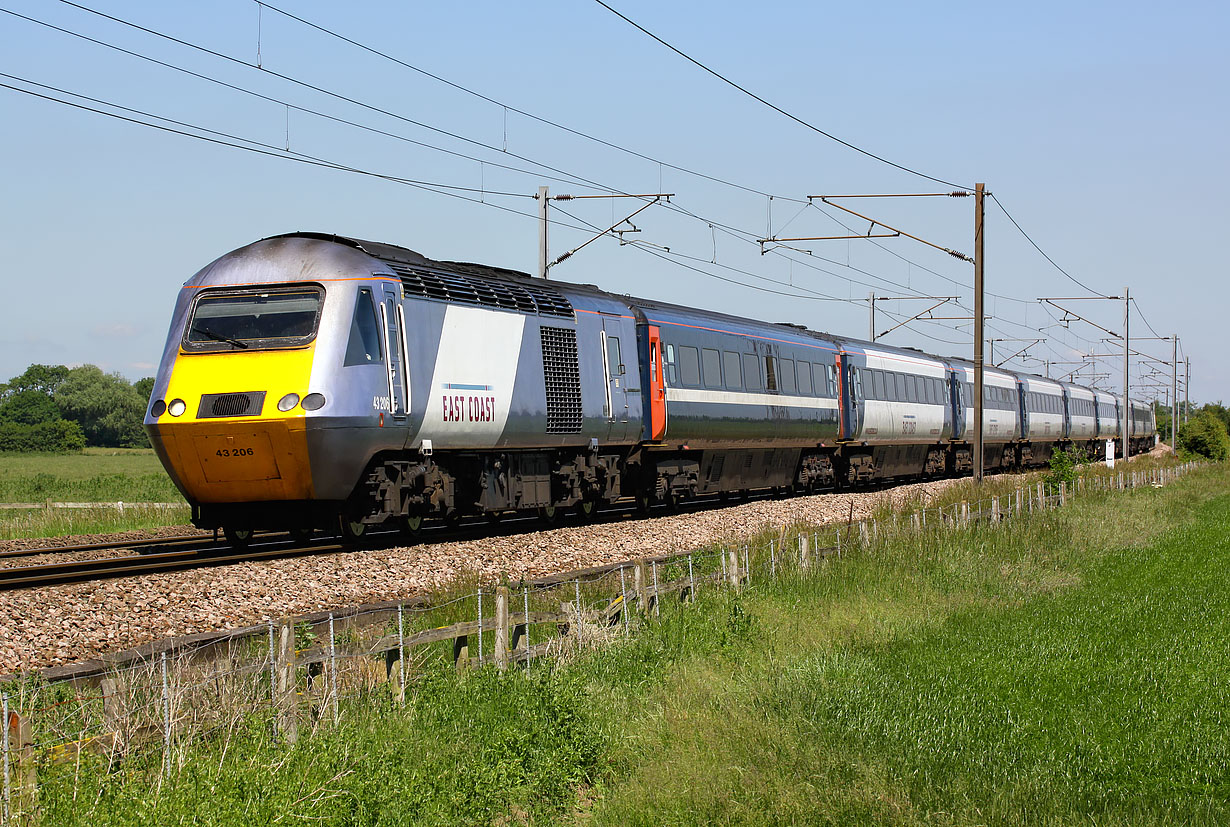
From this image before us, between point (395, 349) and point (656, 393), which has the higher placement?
point (395, 349)

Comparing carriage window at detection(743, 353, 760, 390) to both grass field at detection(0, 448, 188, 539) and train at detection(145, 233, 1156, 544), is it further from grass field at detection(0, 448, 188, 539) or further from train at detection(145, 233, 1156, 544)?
grass field at detection(0, 448, 188, 539)

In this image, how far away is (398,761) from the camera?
8094 millimetres

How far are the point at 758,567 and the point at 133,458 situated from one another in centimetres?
8164

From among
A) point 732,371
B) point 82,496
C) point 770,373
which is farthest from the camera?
point 82,496

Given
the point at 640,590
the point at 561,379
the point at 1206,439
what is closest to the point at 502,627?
the point at 640,590

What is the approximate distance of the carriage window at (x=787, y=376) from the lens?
100 ft

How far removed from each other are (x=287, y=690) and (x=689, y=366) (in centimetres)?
1810

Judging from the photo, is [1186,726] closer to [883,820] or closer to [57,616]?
[883,820]

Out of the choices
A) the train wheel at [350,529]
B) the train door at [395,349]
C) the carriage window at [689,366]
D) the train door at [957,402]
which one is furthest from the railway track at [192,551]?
the train door at [957,402]

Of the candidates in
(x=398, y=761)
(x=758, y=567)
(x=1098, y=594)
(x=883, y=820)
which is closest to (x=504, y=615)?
(x=398, y=761)

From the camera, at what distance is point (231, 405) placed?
1566cm

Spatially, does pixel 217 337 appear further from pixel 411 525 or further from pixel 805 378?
pixel 805 378

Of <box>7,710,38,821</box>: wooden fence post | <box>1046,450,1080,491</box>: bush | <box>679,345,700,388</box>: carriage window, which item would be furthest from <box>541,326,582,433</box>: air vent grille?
<box>1046,450,1080,491</box>: bush

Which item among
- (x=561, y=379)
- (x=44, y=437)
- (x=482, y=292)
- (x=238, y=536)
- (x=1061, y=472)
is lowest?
(x=238, y=536)
